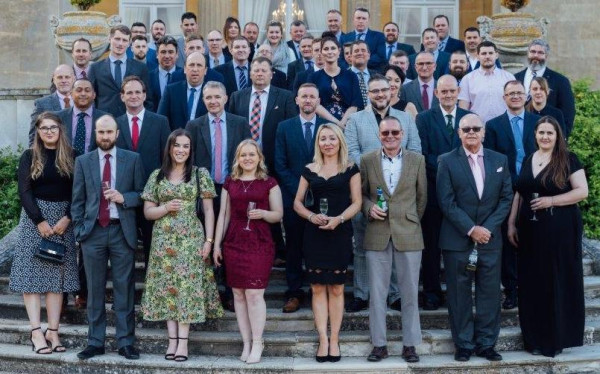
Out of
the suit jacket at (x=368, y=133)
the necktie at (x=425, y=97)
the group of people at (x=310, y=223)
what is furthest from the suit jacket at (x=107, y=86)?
the necktie at (x=425, y=97)

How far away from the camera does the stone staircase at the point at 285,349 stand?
8.98 meters

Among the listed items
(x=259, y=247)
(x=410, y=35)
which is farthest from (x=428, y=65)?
(x=410, y=35)

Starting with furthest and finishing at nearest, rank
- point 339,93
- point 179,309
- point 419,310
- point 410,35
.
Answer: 1. point 410,35
2. point 339,93
3. point 419,310
4. point 179,309

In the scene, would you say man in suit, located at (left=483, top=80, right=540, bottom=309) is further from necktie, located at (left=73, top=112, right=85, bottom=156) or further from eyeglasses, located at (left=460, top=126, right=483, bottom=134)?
necktie, located at (left=73, top=112, right=85, bottom=156)

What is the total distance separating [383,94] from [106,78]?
3058mm

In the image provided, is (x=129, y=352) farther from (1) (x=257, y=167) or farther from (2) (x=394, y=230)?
(2) (x=394, y=230)

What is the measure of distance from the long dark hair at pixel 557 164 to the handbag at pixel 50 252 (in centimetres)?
435

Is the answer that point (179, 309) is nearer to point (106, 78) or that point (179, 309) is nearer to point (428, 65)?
point (106, 78)

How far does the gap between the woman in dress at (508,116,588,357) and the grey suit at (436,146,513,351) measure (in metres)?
0.30

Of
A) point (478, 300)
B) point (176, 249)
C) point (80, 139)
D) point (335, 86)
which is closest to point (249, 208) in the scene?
point (176, 249)

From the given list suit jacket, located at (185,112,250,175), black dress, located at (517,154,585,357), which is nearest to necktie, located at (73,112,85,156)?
suit jacket, located at (185,112,250,175)

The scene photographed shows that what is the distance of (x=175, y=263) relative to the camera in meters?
9.12

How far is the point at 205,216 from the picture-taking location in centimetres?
932

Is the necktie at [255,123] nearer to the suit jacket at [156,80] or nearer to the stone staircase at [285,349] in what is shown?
the suit jacket at [156,80]
